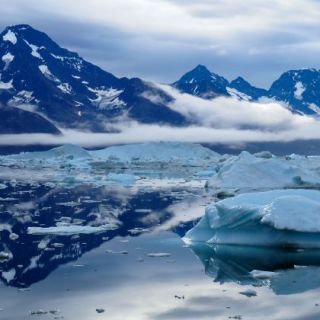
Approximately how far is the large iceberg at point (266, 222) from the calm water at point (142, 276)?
1.24ft

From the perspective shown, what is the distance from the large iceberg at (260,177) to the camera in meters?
34.1

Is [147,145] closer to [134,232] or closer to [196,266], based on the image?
[134,232]

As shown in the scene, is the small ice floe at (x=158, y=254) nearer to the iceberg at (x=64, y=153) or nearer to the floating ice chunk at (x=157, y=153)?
the iceberg at (x=64, y=153)

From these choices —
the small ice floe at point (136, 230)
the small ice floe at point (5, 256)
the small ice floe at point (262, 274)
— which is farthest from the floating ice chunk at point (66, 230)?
the small ice floe at point (262, 274)

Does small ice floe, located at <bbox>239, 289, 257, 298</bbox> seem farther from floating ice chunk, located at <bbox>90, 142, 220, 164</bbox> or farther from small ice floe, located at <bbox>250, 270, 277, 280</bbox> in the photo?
floating ice chunk, located at <bbox>90, 142, 220, 164</bbox>

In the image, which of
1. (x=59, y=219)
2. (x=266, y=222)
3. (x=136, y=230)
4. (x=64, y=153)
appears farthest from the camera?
(x=64, y=153)

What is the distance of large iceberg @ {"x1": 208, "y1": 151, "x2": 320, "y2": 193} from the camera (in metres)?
34.1

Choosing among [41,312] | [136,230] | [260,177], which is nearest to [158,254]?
[136,230]

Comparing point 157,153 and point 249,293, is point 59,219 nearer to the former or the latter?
point 249,293

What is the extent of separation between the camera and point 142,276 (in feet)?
45.5

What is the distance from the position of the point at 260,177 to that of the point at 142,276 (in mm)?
21846

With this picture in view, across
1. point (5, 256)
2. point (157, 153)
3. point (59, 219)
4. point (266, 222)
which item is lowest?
point (157, 153)

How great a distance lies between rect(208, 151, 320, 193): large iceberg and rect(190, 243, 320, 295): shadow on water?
56.5 ft

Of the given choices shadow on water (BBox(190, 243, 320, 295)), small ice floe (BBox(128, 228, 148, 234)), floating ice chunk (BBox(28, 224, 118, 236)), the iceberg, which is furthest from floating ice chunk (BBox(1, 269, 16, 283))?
the iceberg
